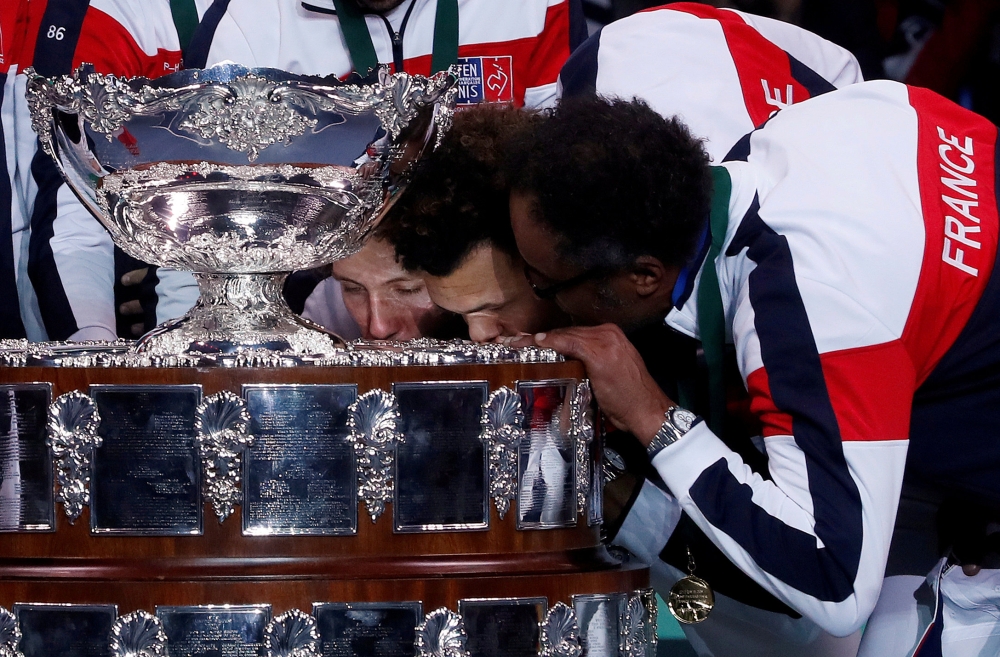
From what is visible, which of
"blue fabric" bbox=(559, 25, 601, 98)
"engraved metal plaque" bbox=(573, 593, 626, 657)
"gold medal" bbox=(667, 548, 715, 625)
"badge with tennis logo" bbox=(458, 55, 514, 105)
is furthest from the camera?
"badge with tennis logo" bbox=(458, 55, 514, 105)

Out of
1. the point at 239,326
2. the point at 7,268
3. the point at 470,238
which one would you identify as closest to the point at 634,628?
the point at 239,326

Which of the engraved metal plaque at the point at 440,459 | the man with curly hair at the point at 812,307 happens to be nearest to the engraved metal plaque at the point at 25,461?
the engraved metal plaque at the point at 440,459

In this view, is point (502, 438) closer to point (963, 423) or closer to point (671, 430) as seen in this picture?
point (671, 430)

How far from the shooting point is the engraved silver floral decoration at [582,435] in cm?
157

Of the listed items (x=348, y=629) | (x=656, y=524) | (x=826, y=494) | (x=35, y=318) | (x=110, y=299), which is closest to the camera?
(x=348, y=629)

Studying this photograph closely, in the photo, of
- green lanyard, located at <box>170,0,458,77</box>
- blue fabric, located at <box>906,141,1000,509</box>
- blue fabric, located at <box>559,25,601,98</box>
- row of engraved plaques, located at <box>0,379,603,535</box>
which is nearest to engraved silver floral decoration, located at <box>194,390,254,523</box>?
row of engraved plaques, located at <box>0,379,603,535</box>

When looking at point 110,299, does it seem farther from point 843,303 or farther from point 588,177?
point 843,303

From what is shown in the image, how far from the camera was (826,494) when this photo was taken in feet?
5.17

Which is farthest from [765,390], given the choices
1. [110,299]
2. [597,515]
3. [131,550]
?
[110,299]

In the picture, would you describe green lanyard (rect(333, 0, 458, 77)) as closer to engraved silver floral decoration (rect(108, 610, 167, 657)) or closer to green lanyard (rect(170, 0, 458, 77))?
green lanyard (rect(170, 0, 458, 77))

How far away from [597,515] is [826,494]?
0.31 meters

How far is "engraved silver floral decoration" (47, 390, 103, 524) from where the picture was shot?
56.4 inches

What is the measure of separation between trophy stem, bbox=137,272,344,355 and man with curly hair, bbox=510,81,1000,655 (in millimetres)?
331

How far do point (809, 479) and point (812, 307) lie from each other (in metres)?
0.23
